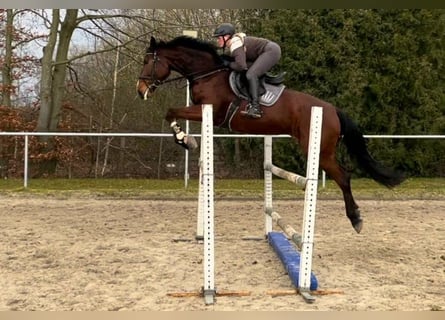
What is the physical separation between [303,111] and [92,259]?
224 cm

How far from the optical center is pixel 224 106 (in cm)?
420

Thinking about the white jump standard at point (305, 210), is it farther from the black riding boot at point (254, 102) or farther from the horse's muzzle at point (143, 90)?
the horse's muzzle at point (143, 90)

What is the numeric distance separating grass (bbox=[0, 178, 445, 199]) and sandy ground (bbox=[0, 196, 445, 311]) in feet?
3.64

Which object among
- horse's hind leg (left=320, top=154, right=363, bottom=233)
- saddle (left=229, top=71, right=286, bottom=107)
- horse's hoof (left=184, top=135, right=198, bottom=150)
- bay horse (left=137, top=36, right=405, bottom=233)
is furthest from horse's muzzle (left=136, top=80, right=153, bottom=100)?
horse's hind leg (left=320, top=154, right=363, bottom=233)

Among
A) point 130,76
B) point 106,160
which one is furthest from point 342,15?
point 106,160

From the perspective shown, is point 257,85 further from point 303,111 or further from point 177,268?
point 177,268

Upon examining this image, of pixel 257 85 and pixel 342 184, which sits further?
pixel 342 184

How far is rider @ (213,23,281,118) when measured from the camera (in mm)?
4047

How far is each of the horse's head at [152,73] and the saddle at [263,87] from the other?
618 millimetres

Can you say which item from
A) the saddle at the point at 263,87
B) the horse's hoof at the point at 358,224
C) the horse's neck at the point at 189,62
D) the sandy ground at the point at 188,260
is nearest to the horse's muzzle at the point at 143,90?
the horse's neck at the point at 189,62

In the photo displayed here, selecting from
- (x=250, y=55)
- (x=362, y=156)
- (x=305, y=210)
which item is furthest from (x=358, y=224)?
(x=250, y=55)

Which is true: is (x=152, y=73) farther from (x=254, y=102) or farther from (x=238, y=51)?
(x=254, y=102)

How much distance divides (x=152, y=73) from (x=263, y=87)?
990mm

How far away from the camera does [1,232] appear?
5.38 metres
